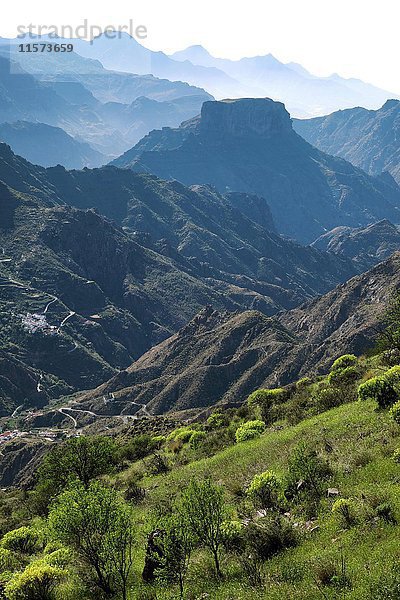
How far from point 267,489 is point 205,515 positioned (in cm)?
362

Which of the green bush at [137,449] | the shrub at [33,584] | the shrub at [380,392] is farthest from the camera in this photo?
the green bush at [137,449]

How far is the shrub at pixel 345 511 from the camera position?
44.3 ft

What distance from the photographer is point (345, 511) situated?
13.6 metres

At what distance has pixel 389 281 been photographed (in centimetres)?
11944

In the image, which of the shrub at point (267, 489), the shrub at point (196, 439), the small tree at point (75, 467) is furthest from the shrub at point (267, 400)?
the shrub at point (267, 489)

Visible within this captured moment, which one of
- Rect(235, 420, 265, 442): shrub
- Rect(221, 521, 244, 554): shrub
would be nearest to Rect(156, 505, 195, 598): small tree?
Rect(221, 521, 244, 554): shrub

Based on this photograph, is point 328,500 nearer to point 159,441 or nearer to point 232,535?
point 232,535

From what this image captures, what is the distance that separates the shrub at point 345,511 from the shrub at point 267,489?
2.80m

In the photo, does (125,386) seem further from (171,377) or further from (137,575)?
(137,575)

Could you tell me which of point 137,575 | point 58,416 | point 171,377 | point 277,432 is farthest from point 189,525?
point 58,416

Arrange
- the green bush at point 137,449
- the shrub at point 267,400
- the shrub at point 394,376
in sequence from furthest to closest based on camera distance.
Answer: the green bush at point 137,449 < the shrub at point 267,400 < the shrub at point 394,376

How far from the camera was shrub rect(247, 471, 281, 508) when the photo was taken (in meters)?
16.6

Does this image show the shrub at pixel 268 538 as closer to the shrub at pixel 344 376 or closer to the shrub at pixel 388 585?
the shrub at pixel 388 585

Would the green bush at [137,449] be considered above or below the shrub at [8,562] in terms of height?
below
